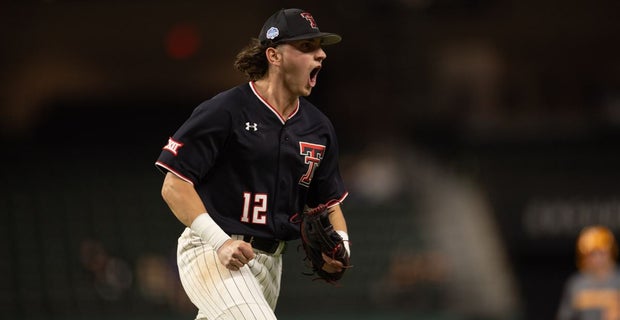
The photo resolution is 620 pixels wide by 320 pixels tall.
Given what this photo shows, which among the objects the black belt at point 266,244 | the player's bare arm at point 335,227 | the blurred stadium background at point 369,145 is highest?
the black belt at point 266,244

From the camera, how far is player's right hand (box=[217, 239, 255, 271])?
408cm

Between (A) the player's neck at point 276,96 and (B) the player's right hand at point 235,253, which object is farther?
(A) the player's neck at point 276,96

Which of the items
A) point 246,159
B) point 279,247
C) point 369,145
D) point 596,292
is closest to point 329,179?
point 279,247

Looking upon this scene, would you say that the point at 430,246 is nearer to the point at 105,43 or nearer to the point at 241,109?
the point at 105,43

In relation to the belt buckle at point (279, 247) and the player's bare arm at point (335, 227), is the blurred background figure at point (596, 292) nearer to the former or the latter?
the player's bare arm at point (335, 227)

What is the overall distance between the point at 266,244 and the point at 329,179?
456 mm

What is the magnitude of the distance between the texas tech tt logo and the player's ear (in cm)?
36

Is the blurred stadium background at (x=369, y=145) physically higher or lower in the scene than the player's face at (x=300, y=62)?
lower

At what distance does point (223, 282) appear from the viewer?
4301mm

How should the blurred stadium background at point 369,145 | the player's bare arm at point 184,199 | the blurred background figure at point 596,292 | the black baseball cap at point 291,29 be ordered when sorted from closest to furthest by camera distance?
the player's bare arm at point 184,199
the black baseball cap at point 291,29
the blurred background figure at point 596,292
the blurred stadium background at point 369,145

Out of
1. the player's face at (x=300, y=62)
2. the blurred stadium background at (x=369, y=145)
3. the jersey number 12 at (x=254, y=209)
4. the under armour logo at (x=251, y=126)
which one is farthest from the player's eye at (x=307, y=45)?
the blurred stadium background at (x=369, y=145)

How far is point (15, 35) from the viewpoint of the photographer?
15.5 m

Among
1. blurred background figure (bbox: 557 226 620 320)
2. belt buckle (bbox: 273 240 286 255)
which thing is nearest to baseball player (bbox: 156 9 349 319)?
belt buckle (bbox: 273 240 286 255)

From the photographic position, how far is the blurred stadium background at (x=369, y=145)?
1216 centimetres
